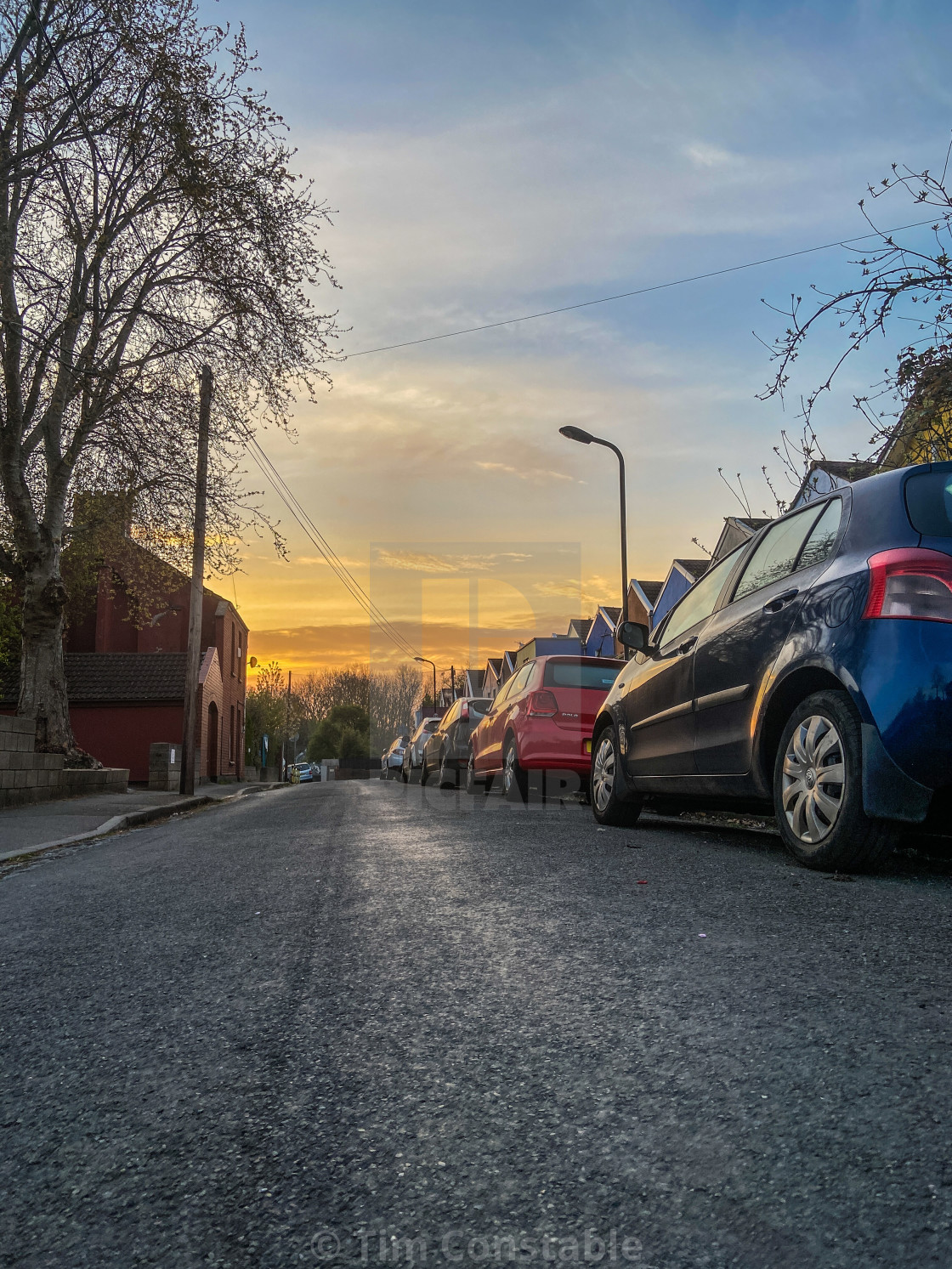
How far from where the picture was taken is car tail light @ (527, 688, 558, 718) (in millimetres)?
10805

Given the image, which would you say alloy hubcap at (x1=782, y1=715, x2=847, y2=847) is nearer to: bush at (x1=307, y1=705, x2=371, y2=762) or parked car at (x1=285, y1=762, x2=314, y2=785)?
parked car at (x1=285, y1=762, x2=314, y2=785)

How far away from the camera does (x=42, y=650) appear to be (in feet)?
57.9

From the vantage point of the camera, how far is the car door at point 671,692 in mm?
6109

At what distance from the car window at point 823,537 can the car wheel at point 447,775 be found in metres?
13.5

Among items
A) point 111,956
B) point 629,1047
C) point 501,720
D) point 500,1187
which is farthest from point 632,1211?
point 501,720

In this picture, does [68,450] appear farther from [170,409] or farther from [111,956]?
[111,956]

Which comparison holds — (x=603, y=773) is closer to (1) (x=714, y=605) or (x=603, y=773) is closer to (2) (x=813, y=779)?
(1) (x=714, y=605)

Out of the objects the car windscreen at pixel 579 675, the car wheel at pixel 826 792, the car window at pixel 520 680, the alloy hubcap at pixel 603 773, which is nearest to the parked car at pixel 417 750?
the car window at pixel 520 680

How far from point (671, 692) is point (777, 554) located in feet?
4.24

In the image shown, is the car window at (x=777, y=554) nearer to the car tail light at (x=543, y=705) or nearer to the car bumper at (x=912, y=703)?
the car bumper at (x=912, y=703)

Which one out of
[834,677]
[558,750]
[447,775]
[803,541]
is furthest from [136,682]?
[834,677]

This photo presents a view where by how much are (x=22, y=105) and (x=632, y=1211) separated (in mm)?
16461

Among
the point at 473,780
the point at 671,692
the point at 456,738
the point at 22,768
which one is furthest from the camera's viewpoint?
the point at 456,738

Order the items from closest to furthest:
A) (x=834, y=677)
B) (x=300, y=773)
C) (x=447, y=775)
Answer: (x=834, y=677) → (x=447, y=775) → (x=300, y=773)
